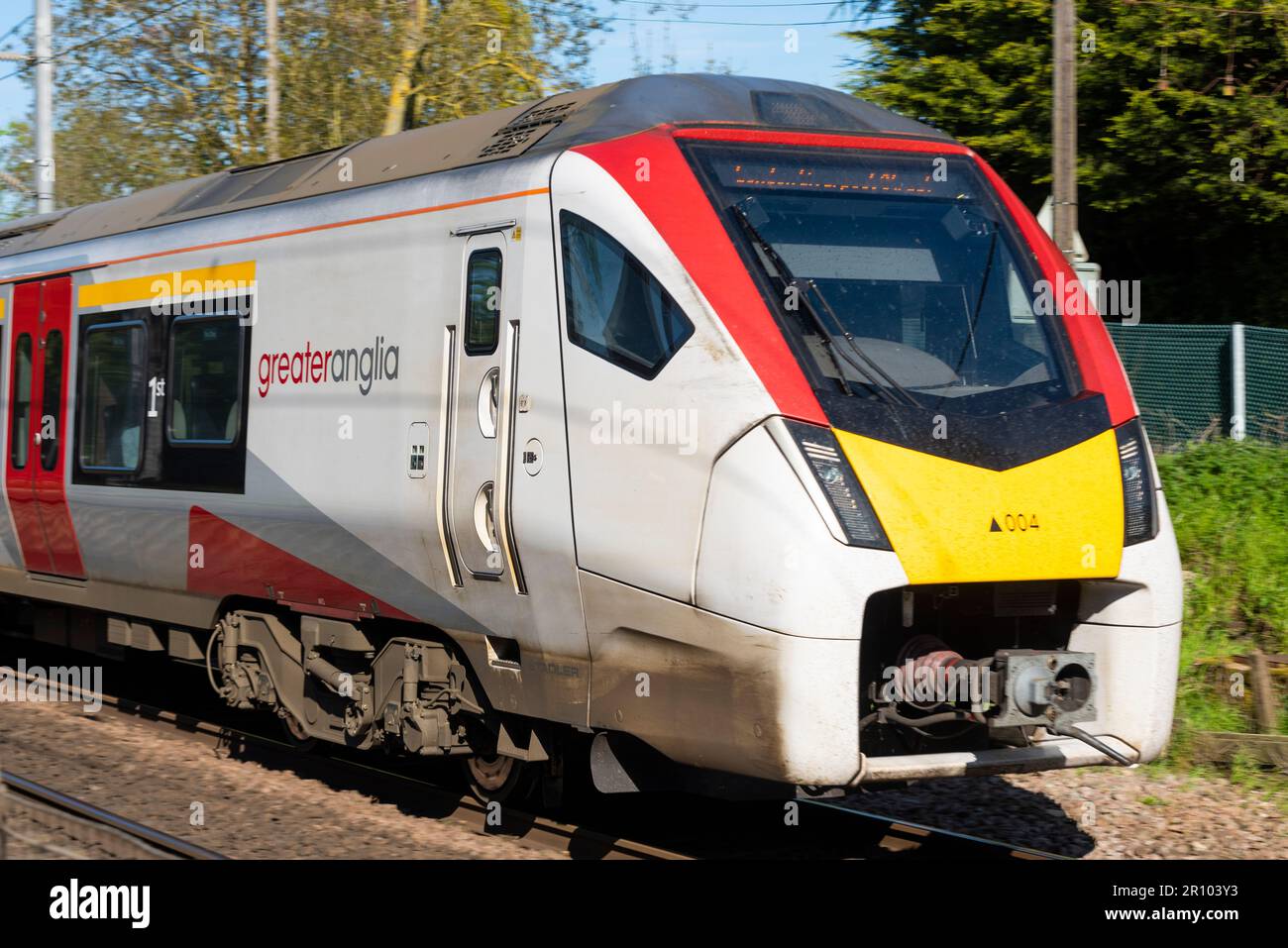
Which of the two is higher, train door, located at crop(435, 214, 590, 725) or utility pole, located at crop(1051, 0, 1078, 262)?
utility pole, located at crop(1051, 0, 1078, 262)

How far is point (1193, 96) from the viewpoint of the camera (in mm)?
15680

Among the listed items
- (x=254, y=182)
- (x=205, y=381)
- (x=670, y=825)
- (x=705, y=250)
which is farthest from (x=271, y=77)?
(x=705, y=250)

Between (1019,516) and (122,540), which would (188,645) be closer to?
(122,540)

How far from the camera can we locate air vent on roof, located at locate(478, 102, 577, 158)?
21.5ft

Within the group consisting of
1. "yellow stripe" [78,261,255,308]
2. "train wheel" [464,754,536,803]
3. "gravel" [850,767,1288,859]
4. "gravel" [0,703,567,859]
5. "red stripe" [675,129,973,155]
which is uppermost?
"red stripe" [675,129,973,155]

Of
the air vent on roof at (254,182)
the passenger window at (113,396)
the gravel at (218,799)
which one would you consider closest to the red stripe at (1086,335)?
the gravel at (218,799)

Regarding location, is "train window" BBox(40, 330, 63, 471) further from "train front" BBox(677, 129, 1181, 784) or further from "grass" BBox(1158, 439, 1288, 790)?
"grass" BBox(1158, 439, 1288, 790)

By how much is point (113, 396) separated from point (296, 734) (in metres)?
2.61

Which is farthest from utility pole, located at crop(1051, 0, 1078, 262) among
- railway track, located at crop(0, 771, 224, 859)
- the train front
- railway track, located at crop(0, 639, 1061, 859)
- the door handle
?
railway track, located at crop(0, 771, 224, 859)

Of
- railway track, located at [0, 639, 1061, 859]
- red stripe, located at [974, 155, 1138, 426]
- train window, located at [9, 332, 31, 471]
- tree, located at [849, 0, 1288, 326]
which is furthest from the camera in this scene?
tree, located at [849, 0, 1288, 326]

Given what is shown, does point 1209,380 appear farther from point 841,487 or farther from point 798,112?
point 841,487

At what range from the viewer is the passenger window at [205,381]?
8000 millimetres

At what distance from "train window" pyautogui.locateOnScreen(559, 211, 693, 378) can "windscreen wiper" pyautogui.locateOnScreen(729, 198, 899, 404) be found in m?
0.43
